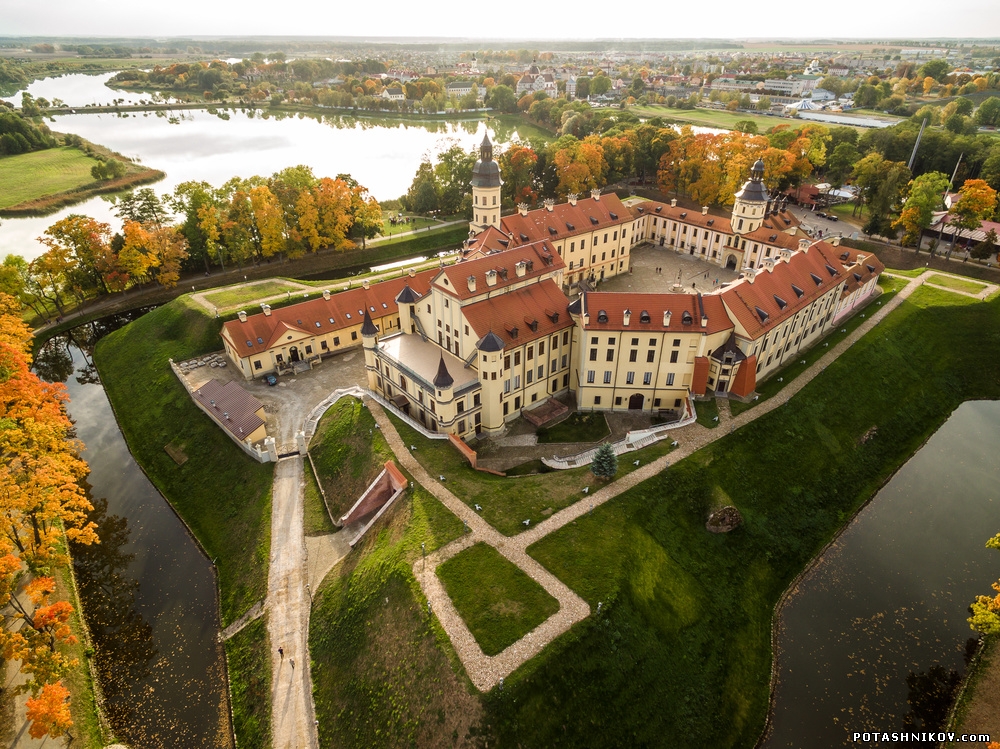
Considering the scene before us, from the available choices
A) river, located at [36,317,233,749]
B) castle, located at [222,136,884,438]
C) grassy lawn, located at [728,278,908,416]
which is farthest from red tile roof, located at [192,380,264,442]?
grassy lawn, located at [728,278,908,416]

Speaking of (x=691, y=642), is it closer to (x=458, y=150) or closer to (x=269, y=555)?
(x=269, y=555)

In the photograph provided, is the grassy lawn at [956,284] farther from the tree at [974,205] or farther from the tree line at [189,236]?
the tree line at [189,236]

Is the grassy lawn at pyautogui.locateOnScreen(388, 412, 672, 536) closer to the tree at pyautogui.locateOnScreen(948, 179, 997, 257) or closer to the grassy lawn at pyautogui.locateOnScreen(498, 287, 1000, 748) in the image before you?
the grassy lawn at pyautogui.locateOnScreen(498, 287, 1000, 748)

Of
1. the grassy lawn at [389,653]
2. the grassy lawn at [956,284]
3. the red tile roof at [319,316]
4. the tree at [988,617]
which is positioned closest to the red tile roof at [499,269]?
the red tile roof at [319,316]

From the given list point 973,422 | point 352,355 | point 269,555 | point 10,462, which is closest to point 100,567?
point 10,462

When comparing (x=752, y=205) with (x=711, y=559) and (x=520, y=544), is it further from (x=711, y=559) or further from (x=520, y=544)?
(x=520, y=544)

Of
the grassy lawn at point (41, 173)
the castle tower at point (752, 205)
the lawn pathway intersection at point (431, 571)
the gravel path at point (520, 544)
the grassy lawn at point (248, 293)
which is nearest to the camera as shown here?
the gravel path at point (520, 544)
